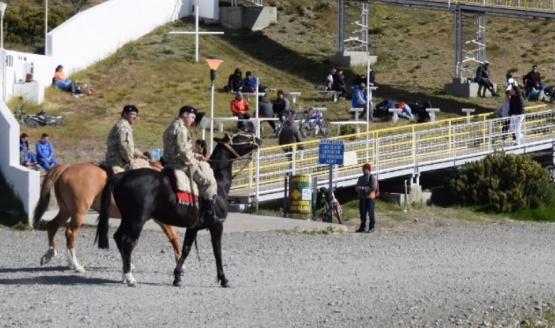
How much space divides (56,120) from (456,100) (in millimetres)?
14608

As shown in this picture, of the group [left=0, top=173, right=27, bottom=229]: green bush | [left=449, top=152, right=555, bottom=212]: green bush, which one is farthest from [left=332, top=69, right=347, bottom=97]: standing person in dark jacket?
[left=0, top=173, right=27, bottom=229]: green bush

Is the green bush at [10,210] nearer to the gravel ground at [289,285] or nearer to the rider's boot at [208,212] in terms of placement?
the gravel ground at [289,285]

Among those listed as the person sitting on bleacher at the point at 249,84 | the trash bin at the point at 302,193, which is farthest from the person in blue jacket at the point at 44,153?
the person sitting on bleacher at the point at 249,84

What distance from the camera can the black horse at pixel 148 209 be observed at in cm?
1709

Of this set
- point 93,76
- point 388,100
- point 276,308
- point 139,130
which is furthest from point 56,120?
point 276,308

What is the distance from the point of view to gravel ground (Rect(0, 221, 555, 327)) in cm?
1551

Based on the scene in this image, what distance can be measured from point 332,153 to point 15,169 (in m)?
6.99

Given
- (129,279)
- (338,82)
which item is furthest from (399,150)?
(129,279)

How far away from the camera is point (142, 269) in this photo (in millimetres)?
19219

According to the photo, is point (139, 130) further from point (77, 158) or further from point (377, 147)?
point (377, 147)

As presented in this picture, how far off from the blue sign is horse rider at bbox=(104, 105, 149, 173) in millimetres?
10181

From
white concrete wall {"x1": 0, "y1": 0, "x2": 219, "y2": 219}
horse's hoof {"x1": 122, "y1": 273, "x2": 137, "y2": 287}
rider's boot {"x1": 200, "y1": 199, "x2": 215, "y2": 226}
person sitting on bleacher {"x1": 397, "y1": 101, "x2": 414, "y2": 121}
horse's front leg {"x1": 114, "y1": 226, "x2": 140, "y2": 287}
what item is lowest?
horse's hoof {"x1": 122, "y1": 273, "x2": 137, "y2": 287}

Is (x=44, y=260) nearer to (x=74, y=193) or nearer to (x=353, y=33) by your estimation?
(x=74, y=193)

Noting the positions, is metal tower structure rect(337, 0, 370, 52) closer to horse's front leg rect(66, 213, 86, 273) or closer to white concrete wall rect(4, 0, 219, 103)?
white concrete wall rect(4, 0, 219, 103)
